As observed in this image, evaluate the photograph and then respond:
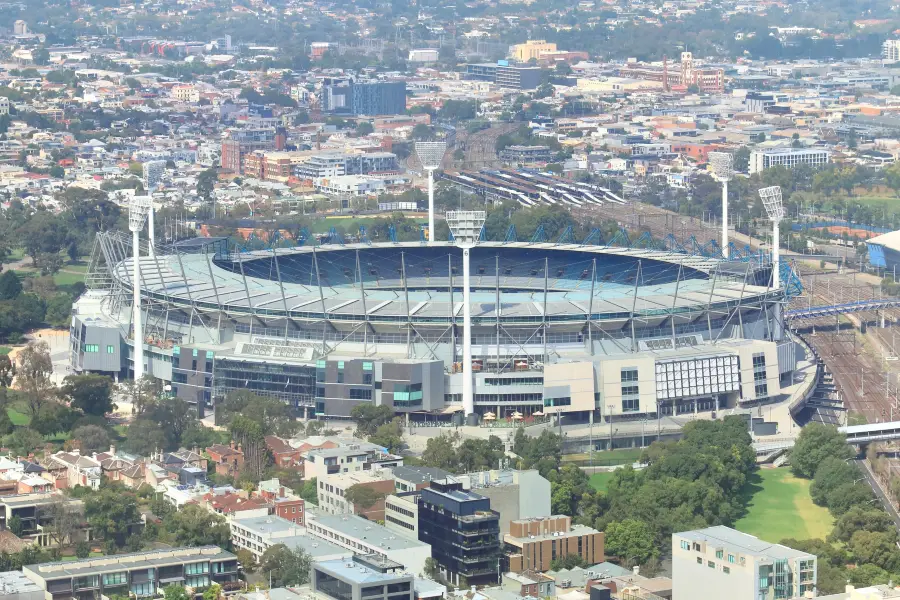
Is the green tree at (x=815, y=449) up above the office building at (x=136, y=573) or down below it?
below

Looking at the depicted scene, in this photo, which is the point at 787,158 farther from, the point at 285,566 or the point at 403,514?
the point at 285,566

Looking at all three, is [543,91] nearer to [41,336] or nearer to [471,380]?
[41,336]

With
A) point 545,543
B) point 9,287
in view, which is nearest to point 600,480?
point 545,543

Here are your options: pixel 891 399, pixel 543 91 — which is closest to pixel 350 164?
pixel 543 91

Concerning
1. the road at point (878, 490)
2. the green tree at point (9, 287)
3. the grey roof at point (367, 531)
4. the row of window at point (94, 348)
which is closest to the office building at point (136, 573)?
the grey roof at point (367, 531)

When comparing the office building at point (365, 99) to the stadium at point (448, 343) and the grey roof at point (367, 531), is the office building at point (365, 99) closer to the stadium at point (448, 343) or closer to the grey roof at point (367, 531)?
the stadium at point (448, 343)
